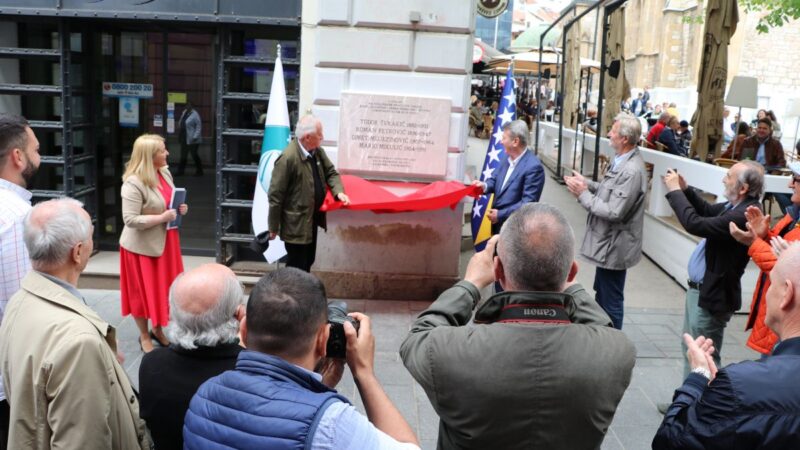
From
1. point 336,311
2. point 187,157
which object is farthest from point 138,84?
point 336,311

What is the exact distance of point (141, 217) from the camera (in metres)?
5.77

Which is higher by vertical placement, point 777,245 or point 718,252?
point 777,245

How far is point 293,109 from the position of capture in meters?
7.87

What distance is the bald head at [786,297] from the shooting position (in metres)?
2.39

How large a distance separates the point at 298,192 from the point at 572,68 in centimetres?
1217

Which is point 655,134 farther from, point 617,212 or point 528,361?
point 528,361

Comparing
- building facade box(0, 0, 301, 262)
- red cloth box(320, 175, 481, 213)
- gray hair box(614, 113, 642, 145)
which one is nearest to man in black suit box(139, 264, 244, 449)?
gray hair box(614, 113, 642, 145)

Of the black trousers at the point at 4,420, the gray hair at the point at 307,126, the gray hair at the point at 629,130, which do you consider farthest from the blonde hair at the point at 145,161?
the gray hair at the point at 629,130

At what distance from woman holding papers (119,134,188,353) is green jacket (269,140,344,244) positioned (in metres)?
0.77

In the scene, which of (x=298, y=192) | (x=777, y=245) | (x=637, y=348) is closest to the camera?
(x=777, y=245)

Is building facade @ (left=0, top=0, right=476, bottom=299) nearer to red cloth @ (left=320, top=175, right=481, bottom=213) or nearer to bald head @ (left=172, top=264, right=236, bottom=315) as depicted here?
red cloth @ (left=320, top=175, right=481, bottom=213)

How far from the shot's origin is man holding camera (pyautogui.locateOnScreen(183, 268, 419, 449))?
1.85 metres

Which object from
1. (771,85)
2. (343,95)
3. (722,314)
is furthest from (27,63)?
(771,85)

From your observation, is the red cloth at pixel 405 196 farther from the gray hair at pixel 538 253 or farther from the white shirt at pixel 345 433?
the white shirt at pixel 345 433
